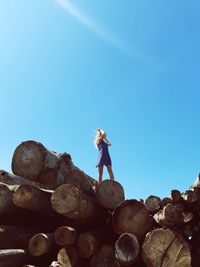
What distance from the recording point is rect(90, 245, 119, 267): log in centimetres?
374

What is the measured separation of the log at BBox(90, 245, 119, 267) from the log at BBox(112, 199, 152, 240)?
237 millimetres

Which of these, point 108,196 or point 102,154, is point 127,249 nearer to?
point 108,196

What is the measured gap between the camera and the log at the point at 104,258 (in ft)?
12.3

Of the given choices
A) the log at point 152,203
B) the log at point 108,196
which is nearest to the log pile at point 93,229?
the log at point 108,196

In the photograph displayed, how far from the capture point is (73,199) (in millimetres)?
3949

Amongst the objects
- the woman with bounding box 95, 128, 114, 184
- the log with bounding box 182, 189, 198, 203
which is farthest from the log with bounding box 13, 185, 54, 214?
the woman with bounding box 95, 128, 114, 184

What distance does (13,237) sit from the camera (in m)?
4.30

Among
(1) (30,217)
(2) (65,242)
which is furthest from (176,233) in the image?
(1) (30,217)

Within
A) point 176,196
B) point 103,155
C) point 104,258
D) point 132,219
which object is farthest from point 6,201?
point 103,155

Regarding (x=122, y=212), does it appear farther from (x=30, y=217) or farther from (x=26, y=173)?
(x=26, y=173)

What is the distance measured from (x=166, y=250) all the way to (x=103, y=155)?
19.7 ft

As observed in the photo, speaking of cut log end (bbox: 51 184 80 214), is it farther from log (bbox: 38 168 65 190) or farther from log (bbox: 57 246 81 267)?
log (bbox: 38 168 65 190)

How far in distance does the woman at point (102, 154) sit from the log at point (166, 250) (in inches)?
226

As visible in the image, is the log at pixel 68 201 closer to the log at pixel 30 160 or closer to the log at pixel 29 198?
the log at pixel 29 198
